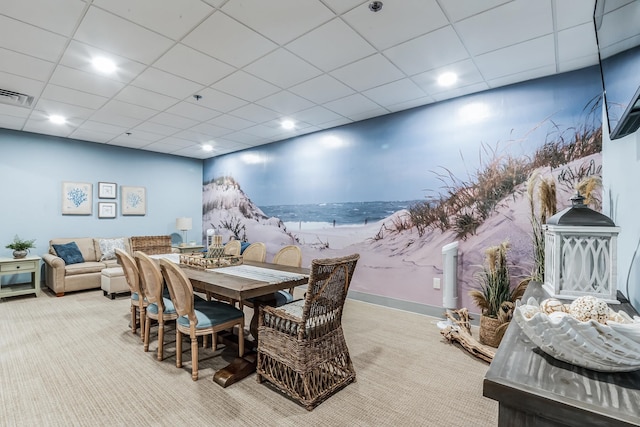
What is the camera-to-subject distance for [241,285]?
7.73 ft

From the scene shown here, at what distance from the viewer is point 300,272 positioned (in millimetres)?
3006

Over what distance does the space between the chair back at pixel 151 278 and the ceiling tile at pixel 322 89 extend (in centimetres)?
238

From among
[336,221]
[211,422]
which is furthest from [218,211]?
[211,422]

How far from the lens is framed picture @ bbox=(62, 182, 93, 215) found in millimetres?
5734

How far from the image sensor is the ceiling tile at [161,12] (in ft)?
7.00

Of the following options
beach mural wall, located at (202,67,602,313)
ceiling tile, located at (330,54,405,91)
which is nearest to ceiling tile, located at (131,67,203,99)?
ceiling tile, located at (330,54,405,91)

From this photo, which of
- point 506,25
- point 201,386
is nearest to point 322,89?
point 506,25

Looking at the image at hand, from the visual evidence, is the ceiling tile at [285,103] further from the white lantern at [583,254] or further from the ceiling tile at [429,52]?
the white lantern at [583,254]

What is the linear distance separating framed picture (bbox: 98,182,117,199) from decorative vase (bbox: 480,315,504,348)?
6.86 m

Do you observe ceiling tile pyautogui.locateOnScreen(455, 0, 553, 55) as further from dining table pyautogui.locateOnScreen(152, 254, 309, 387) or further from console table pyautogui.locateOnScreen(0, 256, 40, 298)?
console table pyautogui.locateOnScreen(0, 256, 40, 298)

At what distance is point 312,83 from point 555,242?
110 inches

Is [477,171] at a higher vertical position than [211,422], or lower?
higher

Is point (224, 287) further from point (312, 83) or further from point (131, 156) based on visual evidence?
point (131, 156)

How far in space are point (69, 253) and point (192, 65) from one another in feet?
14.6
